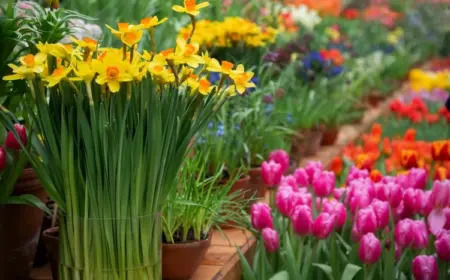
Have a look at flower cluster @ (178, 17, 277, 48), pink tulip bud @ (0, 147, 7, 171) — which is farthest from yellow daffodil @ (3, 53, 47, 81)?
flower cluster @ (178, 17, 277, 48)

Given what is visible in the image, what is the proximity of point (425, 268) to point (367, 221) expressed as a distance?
18 cm

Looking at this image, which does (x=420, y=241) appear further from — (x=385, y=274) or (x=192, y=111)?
(x=192, y=111)

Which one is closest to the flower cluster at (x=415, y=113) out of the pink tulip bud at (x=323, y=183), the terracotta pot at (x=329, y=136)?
the terracotta pot at (x=329, y=136)

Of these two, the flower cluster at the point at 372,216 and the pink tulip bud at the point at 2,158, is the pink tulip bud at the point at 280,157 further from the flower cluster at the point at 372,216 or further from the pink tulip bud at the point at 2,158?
the pink tulip bud at the point at 2,158

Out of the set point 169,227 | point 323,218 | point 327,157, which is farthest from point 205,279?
point 327,157

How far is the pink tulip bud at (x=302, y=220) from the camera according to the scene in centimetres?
209

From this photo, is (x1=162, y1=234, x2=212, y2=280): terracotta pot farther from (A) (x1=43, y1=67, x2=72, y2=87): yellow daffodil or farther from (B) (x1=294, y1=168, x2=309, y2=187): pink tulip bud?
(A) (x1=43, y1=67, x2=72, y2=87): yellow daffodil

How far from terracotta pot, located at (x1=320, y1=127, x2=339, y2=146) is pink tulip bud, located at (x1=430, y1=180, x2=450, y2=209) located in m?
2.21

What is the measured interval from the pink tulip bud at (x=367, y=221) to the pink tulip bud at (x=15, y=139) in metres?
0.87

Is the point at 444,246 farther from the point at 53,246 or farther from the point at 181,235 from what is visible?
the point at 53,246

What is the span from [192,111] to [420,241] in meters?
0.75

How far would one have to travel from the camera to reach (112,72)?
5.08 ft

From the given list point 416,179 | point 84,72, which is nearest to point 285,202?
point 416,179

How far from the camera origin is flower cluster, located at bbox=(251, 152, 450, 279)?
2.06 metres
